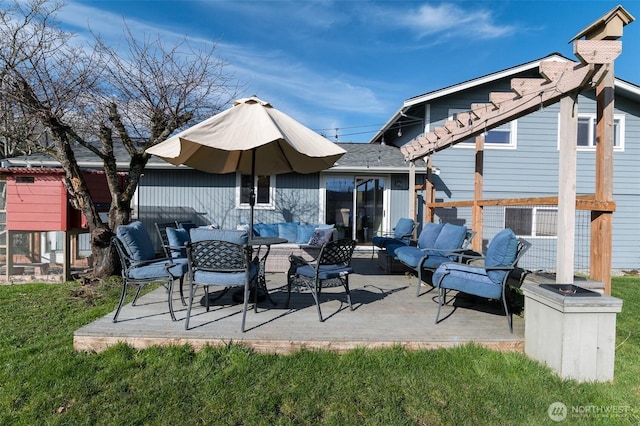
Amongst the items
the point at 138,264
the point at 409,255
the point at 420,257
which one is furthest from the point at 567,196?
the point at 138,264

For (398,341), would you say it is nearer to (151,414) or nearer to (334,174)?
(151,414)

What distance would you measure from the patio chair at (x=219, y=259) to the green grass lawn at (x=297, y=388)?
61 centimetres

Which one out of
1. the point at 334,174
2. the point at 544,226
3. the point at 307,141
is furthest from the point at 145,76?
the point at 544,226

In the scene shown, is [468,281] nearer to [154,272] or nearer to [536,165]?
[154,272]

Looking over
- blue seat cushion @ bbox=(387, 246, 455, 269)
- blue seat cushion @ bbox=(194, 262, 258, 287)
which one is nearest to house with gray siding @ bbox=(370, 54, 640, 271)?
blue seat cushion @ bbox=(387, 246, 455, 269)

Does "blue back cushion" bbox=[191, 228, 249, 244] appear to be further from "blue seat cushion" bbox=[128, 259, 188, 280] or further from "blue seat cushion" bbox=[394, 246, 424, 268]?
"blue seat cushion" bbox=[394, 246, 424, 268]

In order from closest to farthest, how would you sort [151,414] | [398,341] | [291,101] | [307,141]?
[151,414], [398,341], [307,141], [291,101]

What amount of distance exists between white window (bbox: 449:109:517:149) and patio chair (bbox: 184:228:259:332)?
777cm

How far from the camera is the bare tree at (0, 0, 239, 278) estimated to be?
484cm

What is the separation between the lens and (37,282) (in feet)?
18.9

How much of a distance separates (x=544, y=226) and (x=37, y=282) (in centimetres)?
1043

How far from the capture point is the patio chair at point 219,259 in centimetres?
304

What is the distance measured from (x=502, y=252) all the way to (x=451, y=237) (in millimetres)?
1643

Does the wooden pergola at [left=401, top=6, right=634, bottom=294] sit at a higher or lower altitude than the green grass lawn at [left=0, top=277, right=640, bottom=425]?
higher
